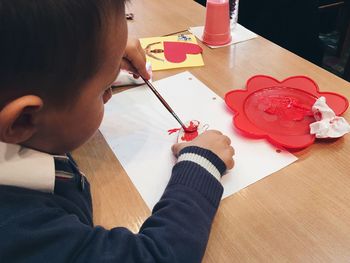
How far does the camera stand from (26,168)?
0.42m

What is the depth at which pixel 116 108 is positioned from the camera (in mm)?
739

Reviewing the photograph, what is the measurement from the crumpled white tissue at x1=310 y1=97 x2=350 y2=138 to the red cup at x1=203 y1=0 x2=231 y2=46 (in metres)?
0.39

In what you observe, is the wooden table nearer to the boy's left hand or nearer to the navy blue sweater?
the navy blue sweater

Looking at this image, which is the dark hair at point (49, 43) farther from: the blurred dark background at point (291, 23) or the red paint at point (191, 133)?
the blurred dark background at point (291, 23)

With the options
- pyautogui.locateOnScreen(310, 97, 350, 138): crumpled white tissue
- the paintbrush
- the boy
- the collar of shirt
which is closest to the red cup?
the paintbrush

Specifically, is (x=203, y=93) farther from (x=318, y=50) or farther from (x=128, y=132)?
(x=318, y=50)

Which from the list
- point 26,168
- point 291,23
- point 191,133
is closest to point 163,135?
point 191,133

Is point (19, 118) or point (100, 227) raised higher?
point (19, 118)

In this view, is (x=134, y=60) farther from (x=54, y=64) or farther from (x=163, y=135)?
(x=54, y=64)

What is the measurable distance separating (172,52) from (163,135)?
1.11 ft

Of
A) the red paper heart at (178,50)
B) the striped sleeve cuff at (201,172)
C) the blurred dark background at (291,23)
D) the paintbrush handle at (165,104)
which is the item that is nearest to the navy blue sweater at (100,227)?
the striped sleeve cuff at (201,172)

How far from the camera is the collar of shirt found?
41 centimetres

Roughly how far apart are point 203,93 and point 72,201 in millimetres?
391

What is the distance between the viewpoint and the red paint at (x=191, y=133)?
64 centimetres
